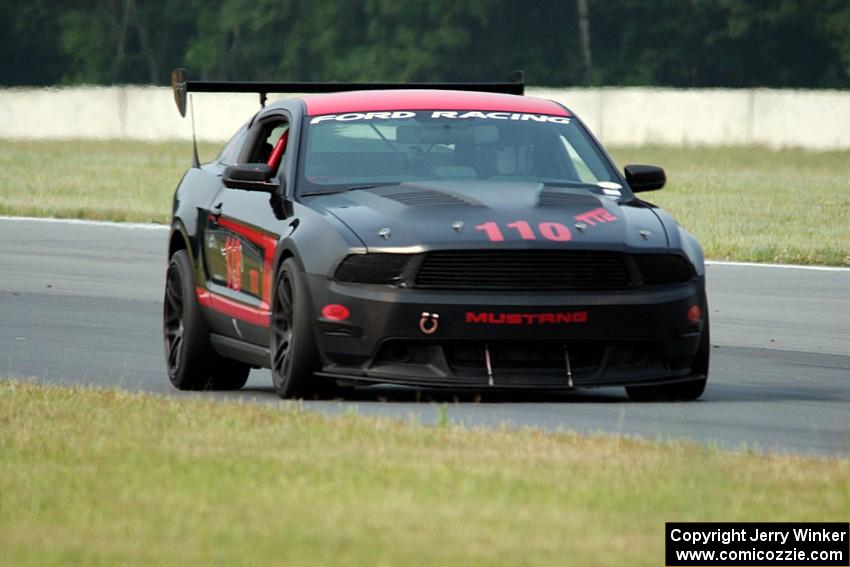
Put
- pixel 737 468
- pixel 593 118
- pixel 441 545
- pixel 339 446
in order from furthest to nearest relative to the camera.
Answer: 1. pixel 593 118
2. pixel 339 446
3. pixel 737 468
4. pixel 441 545

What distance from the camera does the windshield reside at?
11086mm

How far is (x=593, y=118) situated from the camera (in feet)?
167

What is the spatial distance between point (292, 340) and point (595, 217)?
1510 mm

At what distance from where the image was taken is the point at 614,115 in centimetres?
5047

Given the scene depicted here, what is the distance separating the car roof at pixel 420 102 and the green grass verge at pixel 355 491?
8.44 feet

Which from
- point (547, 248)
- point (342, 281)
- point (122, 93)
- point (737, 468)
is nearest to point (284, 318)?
point (342, 281)

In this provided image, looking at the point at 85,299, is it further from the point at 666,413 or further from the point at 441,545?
the point at 441,545

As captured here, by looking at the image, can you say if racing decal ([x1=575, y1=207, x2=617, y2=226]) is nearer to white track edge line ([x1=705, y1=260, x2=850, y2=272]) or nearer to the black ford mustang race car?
the black ford mustang race car

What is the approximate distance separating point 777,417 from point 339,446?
8.78ft

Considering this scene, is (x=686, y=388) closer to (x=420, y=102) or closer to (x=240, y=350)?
(x=420, y=102)

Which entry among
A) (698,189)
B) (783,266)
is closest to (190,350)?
(783,266)

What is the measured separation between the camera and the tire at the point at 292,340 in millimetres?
10070

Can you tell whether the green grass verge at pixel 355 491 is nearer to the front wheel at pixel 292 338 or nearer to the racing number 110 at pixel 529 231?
the front wheel at pixel 292 338

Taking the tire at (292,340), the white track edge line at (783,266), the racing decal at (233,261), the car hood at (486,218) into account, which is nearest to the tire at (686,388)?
the car hood at (486,218)
